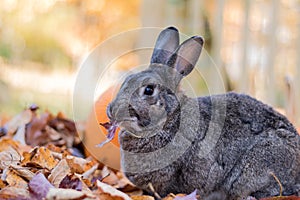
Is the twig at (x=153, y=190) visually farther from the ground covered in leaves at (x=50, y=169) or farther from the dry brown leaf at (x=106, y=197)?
the dry brown leaf at (x=106, y=197)

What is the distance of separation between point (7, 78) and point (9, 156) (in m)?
3.83

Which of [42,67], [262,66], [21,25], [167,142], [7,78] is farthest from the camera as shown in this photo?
[42,67]

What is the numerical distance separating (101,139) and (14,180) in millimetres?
857

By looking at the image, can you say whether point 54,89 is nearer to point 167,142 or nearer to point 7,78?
point 7,78

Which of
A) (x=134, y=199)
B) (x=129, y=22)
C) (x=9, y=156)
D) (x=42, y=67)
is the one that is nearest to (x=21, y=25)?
(x=42, y=67)

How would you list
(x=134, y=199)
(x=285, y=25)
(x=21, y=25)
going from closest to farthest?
(x=134, y=199)
(x=285, y=25)
(x=21, y=25)

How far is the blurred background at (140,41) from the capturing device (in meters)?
3.89

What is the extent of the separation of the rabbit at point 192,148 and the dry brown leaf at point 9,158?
386 millimetres

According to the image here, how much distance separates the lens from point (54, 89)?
6.00 m

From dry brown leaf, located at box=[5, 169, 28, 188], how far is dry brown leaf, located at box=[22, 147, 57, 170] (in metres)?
0.13

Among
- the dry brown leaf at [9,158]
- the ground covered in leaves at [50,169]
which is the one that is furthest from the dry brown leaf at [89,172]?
the dry brown leaf at [9,158]

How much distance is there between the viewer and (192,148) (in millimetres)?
1845

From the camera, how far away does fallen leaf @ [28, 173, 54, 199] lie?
1.40 metres

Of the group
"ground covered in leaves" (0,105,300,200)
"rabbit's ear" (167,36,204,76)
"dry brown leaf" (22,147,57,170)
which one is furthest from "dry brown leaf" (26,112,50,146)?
"rabbit's ear" (167,36,204,76)
